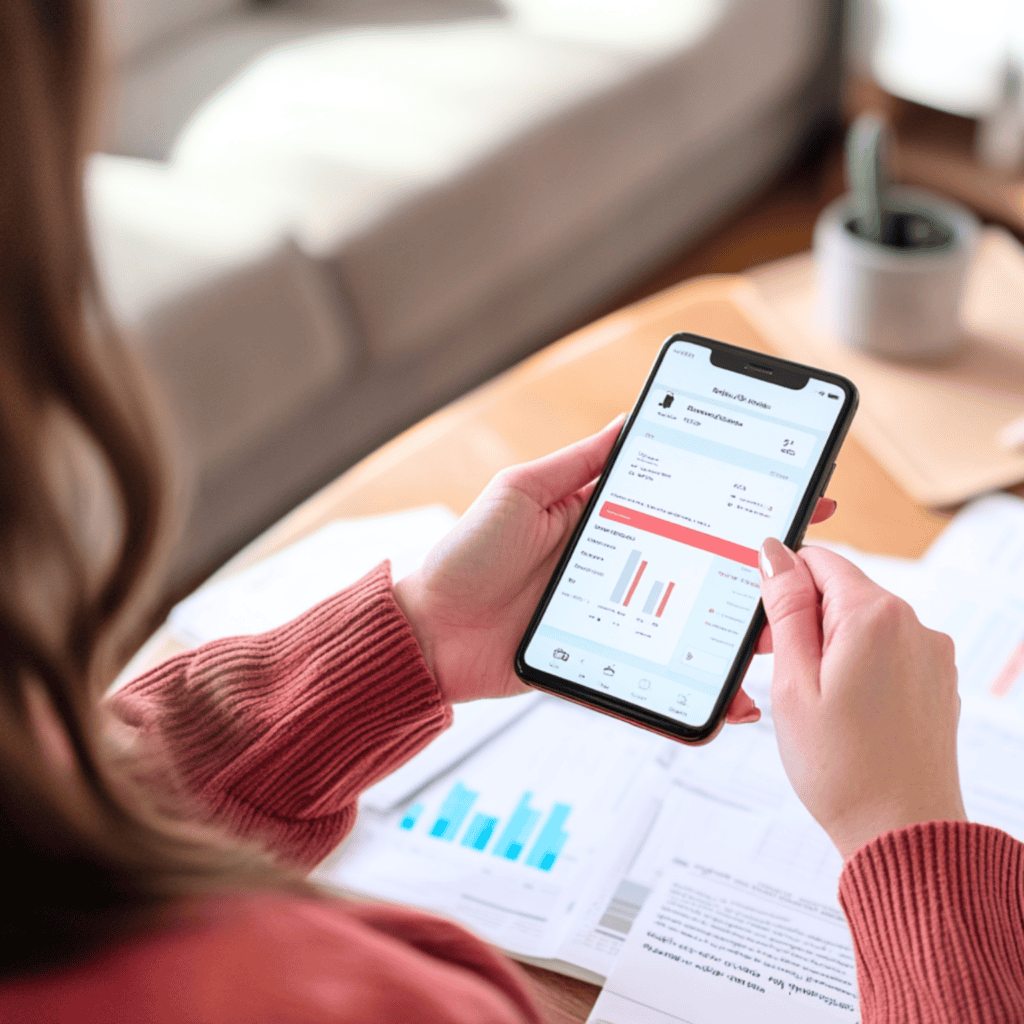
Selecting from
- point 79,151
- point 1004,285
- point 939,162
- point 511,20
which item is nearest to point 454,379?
point 511,20

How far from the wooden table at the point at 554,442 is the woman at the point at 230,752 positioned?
18cm

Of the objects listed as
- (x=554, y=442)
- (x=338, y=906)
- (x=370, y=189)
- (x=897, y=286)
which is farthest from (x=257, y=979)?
(x=370, y=189)

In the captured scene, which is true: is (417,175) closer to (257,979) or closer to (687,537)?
(687,537)

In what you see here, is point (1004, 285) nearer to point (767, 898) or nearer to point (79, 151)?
point (767, 898)

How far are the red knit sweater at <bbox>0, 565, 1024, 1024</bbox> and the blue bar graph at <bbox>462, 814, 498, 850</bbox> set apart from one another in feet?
0.19

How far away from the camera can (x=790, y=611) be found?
0.60 metres

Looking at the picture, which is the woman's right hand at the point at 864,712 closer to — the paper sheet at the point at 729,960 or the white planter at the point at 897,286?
the paper sheet at the point at 729,960

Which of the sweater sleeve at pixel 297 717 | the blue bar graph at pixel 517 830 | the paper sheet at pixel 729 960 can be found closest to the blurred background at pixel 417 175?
the sweater sleeve at pixel 297 717

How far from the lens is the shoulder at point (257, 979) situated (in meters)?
0.34

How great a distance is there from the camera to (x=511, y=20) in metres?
1.85

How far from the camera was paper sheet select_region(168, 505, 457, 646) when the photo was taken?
0.80 meters

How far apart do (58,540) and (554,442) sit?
0.63m

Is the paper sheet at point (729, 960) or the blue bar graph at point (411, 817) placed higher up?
the paper sheet at point (729, 960)

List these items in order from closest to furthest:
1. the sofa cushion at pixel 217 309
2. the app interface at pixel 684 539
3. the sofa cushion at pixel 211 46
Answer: the app interface at pixel 684 539, the sofa cushion at pixel 217 309, the sofa cushion at pixel 211 46
